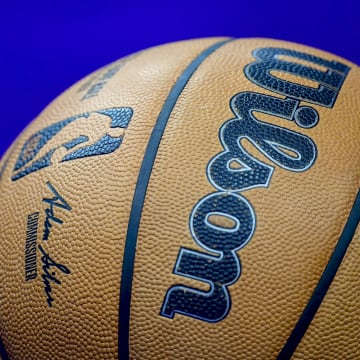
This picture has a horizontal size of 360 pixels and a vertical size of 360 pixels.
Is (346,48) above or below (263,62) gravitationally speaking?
above

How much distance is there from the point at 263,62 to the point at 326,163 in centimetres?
24

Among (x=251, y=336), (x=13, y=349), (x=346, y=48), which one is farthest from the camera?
(x=346, y=48)

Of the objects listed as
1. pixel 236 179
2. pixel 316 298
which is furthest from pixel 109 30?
pixel 316 298

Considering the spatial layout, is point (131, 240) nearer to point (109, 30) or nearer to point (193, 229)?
point (193, 229)

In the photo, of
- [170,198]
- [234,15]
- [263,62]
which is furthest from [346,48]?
[170,198]

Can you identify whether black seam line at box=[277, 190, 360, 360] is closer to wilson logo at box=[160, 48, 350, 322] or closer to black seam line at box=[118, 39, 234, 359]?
wilson logo at box=[160, 48, 350, 322]

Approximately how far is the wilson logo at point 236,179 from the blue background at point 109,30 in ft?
2.91

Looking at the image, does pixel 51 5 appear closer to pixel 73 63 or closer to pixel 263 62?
pixel 73 63

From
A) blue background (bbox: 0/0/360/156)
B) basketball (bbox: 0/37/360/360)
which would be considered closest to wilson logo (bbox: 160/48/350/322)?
basketball (bbox: 0/37/360/360)

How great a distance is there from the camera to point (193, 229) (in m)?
0.81

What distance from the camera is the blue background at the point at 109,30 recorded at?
178 cm

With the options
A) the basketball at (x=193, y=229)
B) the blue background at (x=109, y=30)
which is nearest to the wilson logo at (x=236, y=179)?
the basketball at (x=193, y=229)

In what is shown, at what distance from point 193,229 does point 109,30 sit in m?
1.19

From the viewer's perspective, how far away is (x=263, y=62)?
1.00 m
